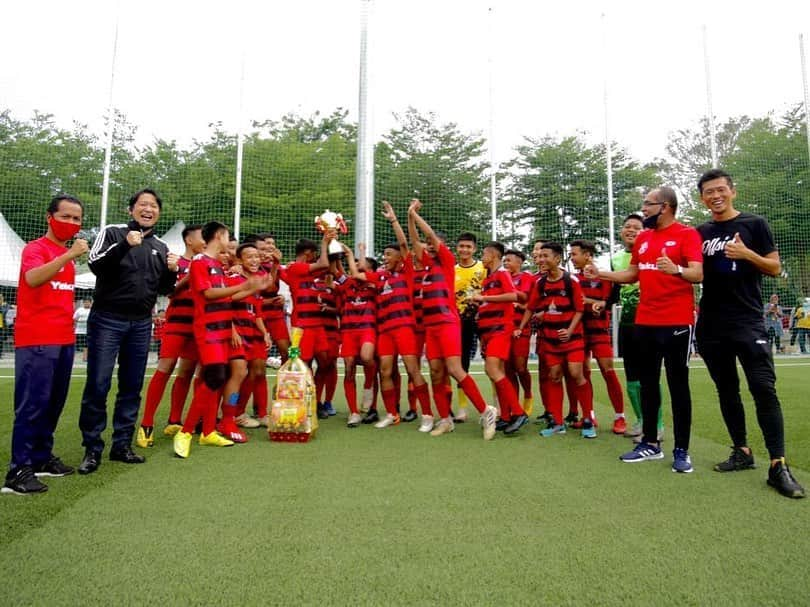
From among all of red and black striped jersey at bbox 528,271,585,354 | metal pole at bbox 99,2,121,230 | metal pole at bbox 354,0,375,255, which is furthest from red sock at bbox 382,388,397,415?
metal pole at bbox 99,2,121,230

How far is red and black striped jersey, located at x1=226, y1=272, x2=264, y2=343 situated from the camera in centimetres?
547

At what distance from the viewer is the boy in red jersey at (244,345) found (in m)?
4.88

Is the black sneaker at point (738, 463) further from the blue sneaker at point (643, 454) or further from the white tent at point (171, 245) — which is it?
the white tent at point (171, 245)

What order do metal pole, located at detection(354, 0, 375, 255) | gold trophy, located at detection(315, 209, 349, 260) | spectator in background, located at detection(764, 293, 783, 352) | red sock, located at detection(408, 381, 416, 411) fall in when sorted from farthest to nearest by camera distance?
spectator in background, located at detection(764, 293, 783, 352), metal pole, located at detection(354, 0, 375, 255), red sock, located at detection(408, 381, 416, 411), gold trophy, located at detection(315, 209, 349, 260)

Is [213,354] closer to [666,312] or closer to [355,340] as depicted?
[355,340]

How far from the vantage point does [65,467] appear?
3709 mm

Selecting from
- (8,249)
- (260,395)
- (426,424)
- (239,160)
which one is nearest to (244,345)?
(260,395)

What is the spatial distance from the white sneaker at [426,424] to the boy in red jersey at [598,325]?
1.61 meters

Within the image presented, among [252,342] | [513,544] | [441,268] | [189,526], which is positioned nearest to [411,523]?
[513,544]

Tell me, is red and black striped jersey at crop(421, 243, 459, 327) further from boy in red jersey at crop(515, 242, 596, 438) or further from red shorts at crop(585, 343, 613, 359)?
red shorts at crop(585, 343, 613, 359)

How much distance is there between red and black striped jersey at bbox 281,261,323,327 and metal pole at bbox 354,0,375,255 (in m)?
4.95

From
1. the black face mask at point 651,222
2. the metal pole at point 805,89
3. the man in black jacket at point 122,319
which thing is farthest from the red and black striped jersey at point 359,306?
the metal pole at point 805,89

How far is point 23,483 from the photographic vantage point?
3232 mm

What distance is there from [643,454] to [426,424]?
2.06 meters
